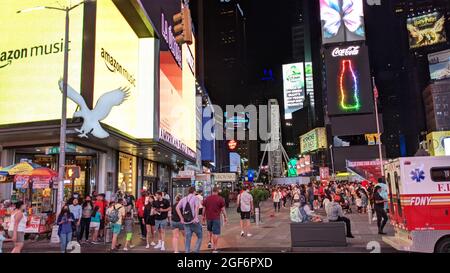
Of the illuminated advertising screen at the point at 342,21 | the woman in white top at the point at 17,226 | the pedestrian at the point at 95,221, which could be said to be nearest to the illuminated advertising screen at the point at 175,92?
the pedestrian at the point at 95,221

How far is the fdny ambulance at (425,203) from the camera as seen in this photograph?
1027 cm

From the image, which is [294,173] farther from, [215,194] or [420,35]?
[215,194]

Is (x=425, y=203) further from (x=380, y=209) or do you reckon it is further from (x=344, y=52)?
(x=344, y=52)

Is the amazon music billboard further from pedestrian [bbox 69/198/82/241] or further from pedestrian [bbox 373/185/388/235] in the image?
pedestrian [bbox 373/185/388/235]

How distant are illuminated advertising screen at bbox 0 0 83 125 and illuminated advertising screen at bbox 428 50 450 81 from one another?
11420cm

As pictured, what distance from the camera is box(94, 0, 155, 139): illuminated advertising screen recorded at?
2238 cm

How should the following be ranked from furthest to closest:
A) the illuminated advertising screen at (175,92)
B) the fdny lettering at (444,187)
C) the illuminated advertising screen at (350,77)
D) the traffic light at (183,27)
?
the illuminated advertising screen at (350,77) < the illuminated advertising screen at (175,92) < the traffic light at (183,27) < the fdny lettering at (444,187)

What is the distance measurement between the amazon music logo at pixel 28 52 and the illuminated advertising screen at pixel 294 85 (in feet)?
556

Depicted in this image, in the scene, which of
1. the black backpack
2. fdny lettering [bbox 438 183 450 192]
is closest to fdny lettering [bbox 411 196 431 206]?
fdny lettering [bbox 438 183 450 192]

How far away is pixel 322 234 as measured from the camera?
12.3m

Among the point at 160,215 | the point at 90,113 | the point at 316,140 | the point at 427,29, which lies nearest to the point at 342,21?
the point at 90,113

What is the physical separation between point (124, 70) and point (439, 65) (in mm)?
116364

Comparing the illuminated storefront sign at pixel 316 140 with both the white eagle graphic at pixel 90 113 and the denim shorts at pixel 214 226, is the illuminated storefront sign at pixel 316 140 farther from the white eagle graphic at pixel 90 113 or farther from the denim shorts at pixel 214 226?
the denim shorts at pixel 214 226
